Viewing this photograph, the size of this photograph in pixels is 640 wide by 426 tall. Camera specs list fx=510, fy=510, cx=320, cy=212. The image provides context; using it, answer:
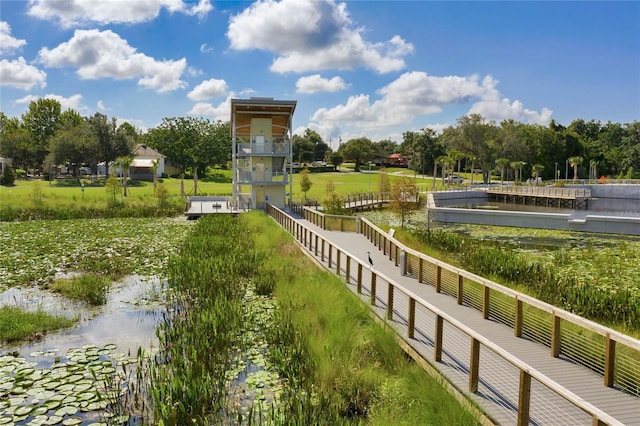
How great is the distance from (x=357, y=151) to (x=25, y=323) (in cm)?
10480

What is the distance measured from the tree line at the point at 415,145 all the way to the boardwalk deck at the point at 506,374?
63632 mm

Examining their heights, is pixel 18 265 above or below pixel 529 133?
below

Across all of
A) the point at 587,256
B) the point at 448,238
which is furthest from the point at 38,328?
the point at 587,256

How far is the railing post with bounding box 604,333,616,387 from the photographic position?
665 cm

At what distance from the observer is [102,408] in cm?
750

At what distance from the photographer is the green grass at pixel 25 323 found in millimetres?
10627

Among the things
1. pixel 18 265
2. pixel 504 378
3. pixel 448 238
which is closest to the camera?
pixel 504 378

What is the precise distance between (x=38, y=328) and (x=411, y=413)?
28.7 ft

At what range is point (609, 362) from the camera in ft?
21.9

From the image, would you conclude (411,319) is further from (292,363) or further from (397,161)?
(397,161)

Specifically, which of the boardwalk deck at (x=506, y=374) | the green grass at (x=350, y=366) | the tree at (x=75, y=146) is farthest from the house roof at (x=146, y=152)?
the boardwalk deck at (x=506, y=374)

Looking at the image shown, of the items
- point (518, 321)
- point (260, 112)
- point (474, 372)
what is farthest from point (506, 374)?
point (260, 112)

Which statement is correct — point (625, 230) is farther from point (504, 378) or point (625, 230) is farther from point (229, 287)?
point (504, 378)

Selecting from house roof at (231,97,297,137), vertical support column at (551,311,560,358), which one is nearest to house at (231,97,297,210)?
house roof at (231,97,297,137)
